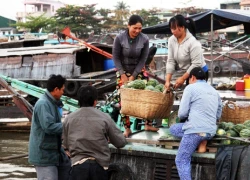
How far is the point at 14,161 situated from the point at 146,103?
6.98 m

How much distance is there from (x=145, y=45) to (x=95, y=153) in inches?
93.5

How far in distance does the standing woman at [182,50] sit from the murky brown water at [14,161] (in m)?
5.24

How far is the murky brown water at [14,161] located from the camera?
11102 mm

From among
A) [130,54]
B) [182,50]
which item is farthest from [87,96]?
[130,54]

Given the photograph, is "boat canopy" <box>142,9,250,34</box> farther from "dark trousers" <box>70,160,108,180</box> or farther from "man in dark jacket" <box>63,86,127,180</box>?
"dark trousers" <box>70,160,108,180</box>

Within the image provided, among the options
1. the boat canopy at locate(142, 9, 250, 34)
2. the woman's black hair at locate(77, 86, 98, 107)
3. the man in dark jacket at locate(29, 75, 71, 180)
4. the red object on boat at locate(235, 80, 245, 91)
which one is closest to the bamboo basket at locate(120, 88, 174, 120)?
the man in dark jacket at locate(29, 75, 71, 180)

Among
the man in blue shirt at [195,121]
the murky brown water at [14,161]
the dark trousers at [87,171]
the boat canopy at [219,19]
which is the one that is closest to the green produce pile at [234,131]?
the man in blue shirt at [195,121]

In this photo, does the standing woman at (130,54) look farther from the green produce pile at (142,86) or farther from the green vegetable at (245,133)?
the green vegetable at (245,133)

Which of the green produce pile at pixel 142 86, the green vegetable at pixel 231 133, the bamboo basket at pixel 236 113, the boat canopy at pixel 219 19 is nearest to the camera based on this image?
the green vegetable at pixel 231 133

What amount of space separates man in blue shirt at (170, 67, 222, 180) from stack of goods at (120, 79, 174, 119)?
2.87 feet

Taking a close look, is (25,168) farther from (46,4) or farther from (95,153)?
(46,4)

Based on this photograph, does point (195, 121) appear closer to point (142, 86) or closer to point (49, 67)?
point (142, 86)

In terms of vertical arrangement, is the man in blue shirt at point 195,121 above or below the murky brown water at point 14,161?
above

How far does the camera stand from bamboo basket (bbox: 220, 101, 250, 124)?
6.59 metres
